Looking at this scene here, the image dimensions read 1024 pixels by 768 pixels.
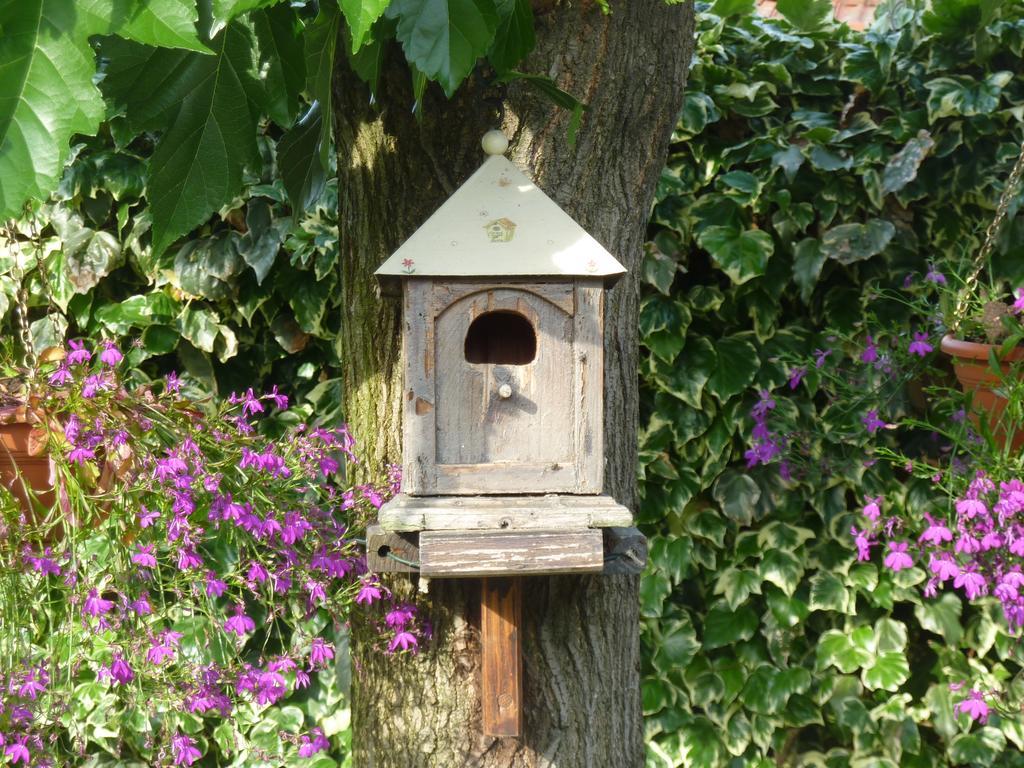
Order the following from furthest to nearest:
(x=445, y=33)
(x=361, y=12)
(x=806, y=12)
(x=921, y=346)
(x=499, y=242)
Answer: (x=806, y=12)
(x=921, y=346)
(x=499, y=242)
(x=445, y=33)
(x=361, y=12)

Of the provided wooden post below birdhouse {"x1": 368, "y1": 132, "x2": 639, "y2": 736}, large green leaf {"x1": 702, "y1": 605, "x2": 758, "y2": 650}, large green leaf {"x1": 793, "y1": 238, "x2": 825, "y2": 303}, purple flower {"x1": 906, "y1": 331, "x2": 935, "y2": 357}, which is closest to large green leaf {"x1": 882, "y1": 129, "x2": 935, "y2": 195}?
large green leaf {"x1": 793, "y1": 238, "x2": 825, "y2": 303}

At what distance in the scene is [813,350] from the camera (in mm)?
2193

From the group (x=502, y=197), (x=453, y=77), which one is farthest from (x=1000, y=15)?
(x=453, y=77)

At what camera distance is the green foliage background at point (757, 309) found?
7.06ft

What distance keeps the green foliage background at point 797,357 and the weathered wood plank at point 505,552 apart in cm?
113

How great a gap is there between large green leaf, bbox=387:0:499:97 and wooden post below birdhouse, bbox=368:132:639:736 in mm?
245

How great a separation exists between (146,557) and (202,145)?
555 mm

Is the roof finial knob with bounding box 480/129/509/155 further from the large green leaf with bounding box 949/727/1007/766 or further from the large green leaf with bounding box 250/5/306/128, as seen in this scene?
the large green leaf with bounding box 949/727/1007/766

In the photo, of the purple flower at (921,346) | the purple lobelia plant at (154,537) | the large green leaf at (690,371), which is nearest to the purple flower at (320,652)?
the purple lobelia plant at (154,537)

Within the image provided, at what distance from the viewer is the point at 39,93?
73cm

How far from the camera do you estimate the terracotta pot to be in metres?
1.78

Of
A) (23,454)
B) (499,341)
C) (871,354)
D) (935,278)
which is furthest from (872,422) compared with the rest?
(23,454)

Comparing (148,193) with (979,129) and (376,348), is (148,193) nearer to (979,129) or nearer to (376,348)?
(376,348)

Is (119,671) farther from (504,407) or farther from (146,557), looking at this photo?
(504,407)
